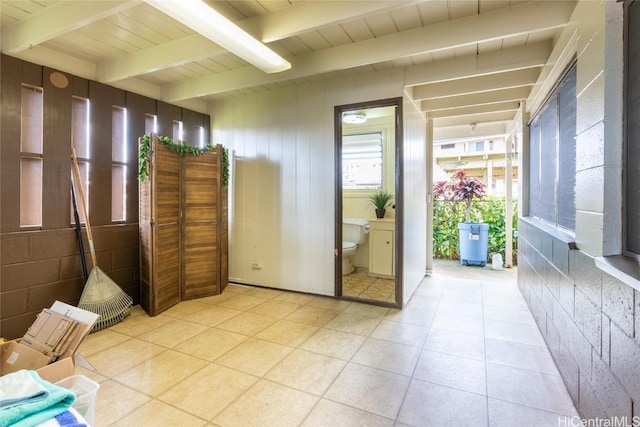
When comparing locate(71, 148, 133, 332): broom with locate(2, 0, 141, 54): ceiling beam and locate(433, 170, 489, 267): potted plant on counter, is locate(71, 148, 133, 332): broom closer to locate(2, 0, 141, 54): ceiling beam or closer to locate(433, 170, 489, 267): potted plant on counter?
locate(2, 0, 141, 54): ceiling beam

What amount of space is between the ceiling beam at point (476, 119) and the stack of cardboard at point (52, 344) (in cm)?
480

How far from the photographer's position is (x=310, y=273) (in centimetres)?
363

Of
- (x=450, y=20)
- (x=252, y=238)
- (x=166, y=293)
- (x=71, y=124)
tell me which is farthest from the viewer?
(x=252, y=238)

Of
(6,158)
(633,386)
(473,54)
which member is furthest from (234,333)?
(473,54)

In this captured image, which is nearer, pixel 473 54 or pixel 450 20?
pixel 450 20

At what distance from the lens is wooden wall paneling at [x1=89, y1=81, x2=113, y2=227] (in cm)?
296

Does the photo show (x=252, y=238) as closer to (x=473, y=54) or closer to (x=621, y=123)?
(x=473, y=54)

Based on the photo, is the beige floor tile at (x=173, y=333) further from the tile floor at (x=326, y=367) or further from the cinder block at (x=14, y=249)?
the cinder block at (x=14, y=249)

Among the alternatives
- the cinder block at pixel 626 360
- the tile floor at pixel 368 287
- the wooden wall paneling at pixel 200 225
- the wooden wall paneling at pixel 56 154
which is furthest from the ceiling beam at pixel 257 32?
the tile floor at pixel 368 287

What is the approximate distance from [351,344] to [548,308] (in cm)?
153

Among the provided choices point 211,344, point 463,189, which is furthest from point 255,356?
point 463,189

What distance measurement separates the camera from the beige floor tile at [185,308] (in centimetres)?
305

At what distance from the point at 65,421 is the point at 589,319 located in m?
2.10

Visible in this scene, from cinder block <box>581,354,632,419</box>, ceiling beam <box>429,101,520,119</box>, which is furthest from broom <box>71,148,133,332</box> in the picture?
ceiling beam <box>429,101,520,119</box>
